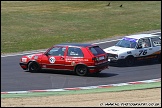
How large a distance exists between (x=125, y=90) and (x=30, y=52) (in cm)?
1325

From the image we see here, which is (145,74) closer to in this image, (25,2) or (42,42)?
(42,42)

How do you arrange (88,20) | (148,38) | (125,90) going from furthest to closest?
1. (88,20)
2. (148,38)
3. (125,90)

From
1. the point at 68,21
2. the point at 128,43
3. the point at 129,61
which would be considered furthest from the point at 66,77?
the point at 68,21

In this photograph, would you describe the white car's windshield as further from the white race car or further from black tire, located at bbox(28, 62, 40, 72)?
black tire, located at bbox(28, 62, 40, 72)

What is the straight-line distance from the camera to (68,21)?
48.1m

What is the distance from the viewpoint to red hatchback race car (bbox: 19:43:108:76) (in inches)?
834

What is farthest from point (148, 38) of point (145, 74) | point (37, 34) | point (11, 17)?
point (11, 17)

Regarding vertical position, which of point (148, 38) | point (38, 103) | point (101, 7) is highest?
point (101, 7)

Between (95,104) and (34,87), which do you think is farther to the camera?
(34,87)

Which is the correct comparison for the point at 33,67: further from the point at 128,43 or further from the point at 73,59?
the point at 128,43

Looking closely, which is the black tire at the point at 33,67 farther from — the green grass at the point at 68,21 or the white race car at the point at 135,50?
the green grass at the point at 68,21

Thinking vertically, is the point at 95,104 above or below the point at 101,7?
below

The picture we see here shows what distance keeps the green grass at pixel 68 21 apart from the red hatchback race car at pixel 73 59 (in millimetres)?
8495

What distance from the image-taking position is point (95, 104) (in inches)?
564
